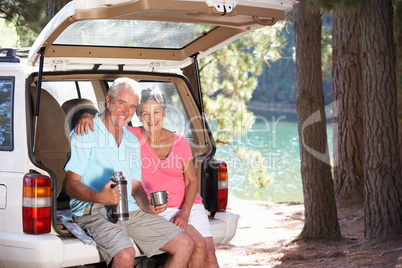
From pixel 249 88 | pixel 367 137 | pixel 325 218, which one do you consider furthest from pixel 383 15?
pixel 249 88

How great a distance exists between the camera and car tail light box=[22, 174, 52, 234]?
3.64 metres

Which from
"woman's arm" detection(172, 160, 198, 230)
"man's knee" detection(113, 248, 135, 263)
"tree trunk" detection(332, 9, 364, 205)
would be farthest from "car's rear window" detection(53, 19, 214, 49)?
"tree trunk" detection(332, 9, 364, 205)

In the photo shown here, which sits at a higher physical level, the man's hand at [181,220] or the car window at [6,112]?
the car window at [6,112]

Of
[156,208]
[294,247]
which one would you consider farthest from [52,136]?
[294,247]

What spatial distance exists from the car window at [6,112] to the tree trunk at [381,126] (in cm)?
421

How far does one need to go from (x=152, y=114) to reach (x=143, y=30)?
0.60m

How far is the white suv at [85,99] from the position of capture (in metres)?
3.59

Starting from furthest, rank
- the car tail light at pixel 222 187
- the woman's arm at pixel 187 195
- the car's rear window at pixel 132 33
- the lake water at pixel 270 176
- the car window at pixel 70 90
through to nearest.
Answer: the lake water at pixel 270 176 < the car window at pixel 70 90 < the car tail light at pixel 222 187 < the woman's arm at pixel 187 195 < the car's rear window at pixel 132 33

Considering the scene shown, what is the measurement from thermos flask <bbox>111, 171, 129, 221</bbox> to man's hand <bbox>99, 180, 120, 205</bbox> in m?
0.03

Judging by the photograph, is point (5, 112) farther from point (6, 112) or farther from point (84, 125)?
point (84, 125)

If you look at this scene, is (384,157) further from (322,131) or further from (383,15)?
(383,15)

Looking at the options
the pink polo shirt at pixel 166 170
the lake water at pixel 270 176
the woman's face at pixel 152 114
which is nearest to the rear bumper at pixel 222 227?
the pink polo shirt at pixel 166 170

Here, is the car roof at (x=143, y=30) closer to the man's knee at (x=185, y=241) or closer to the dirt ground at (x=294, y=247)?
the man's knee at (x=185, y=241)

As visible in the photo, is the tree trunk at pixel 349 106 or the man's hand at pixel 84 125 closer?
the man's hand at pixel 84 125
